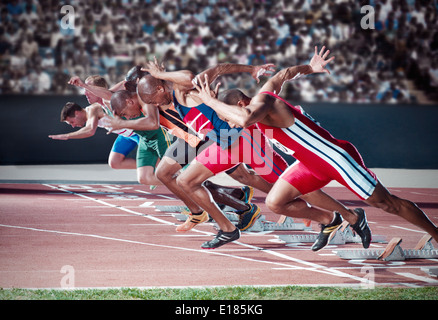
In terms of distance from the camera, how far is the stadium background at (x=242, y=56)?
758 inches

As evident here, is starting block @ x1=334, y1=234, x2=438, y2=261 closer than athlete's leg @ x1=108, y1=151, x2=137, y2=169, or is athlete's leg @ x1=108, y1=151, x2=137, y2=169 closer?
starting block @ x1=334, y1=234, x2=438, y2=261

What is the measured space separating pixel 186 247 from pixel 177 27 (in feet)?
46.4

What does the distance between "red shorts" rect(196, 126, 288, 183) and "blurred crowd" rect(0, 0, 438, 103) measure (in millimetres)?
12397

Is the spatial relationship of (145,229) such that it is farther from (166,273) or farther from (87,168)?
(87,168)

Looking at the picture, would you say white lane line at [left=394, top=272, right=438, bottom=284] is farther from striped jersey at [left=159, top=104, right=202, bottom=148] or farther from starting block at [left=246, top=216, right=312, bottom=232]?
striped jersey at [left=159, top=104, right=202, bottom=148]

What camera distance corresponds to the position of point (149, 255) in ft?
23.8

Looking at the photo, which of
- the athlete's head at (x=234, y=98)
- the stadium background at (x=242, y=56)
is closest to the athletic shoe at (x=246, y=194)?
the athlete's head at (x=234, y=98)

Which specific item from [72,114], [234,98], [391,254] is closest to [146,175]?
[72,114]

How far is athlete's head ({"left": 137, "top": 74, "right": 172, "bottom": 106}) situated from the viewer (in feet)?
23.4

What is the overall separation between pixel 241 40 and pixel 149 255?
14.5 meters

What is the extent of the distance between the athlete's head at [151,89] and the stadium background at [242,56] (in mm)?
12479

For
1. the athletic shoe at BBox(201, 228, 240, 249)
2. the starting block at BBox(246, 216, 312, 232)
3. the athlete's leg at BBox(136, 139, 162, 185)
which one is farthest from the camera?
the athlete's leg at BBox(136, 139, 162, 185)

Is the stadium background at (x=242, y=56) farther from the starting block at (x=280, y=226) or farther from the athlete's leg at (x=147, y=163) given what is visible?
the starting block at (x=280, y=226)

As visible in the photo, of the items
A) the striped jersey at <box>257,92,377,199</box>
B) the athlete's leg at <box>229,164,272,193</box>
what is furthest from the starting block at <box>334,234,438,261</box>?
the athlete's leg at <box>229,164,272,193</box>
